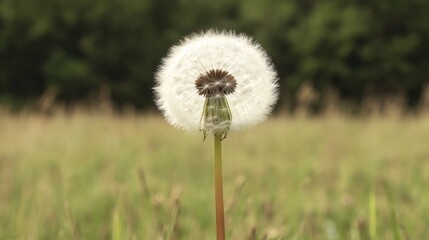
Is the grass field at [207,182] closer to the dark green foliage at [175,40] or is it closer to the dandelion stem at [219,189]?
the dandelion stem at [219,189]

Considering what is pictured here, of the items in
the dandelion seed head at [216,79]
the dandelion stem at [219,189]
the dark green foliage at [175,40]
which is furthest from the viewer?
the dark green foliage at [175,40]

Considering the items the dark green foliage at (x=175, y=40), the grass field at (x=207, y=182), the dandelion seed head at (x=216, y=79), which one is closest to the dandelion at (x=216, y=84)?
the dandelion seed head at (x=216, y=79)

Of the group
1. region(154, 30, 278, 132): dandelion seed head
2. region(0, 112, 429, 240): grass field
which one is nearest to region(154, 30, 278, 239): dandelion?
region(154, 30, 278, 132): dandelion seed head

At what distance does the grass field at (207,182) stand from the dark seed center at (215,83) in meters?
0.26

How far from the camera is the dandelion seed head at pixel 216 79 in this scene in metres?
0.90

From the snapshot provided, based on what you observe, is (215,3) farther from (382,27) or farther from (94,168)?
(94,168)

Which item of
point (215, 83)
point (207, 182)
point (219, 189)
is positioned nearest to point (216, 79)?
point (215, 83)

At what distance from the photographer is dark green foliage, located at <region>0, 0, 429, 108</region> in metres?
27.4

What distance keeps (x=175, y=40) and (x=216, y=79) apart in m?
27.3

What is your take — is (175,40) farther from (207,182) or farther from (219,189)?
(219,189)

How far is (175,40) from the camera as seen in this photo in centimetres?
2795

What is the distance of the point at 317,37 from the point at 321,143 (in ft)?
69.3

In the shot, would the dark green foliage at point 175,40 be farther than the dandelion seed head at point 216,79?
Yes

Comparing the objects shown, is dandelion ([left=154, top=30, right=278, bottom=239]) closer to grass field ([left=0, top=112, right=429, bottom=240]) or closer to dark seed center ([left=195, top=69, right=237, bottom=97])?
dark seed center ([left=195, top=69, right=237, bottom=97])
